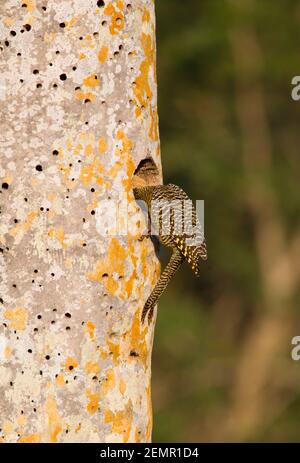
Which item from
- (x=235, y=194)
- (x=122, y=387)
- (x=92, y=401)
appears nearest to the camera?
(x=92, y=401)

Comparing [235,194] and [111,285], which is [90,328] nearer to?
[111,285]

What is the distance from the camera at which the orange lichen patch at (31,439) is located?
4047mm

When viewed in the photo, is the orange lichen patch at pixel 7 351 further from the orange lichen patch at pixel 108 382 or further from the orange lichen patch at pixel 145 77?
the orange lichen patch at pixel 145 77

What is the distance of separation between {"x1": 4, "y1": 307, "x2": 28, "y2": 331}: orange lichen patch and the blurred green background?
9130 millimetres

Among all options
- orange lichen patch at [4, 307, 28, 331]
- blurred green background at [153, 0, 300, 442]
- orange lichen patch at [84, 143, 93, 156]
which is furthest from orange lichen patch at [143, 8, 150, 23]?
blurred green background at [153, 0, 300, 442]

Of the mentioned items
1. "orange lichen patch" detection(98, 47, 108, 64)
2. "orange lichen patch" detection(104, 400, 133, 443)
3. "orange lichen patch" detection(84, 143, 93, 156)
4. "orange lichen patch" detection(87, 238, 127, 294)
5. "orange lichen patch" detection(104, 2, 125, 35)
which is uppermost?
"orange lichen patch" detection(104, 2, 125, 35)

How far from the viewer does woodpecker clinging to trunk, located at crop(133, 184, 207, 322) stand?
4.30 metres

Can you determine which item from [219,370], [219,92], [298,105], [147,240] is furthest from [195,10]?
[147,240]

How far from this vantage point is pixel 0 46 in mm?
4031

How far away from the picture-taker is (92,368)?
13.5ft

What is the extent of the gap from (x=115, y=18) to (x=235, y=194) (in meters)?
9.93

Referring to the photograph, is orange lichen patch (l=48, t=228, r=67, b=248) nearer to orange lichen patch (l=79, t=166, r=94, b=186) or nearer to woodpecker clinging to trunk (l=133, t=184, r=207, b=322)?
orange lichen patch (l=79, t=166, r=94, b=186)

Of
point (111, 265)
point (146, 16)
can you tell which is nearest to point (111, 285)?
point (111, 265)

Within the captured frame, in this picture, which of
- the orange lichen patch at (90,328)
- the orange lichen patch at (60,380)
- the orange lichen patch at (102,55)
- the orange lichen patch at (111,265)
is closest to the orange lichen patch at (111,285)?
the orange lichen patch at (111,265)
